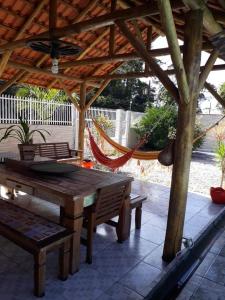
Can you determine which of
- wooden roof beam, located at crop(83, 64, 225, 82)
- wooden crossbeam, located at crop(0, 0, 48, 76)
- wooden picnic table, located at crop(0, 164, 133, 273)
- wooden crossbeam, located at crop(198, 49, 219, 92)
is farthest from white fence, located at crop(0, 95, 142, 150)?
wooden crossbeam, located at crop(198, 49, 219, 92)

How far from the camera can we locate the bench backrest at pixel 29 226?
5.68 feet

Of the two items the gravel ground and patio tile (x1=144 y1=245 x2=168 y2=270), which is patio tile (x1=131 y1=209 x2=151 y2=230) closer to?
patio tile (x1=144 y1=245 x2=168 y2=270)

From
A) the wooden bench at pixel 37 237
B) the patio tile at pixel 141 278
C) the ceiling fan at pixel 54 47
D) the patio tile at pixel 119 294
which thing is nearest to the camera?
the wooden bench at pixel 37 237

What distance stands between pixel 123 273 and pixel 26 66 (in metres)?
3.76

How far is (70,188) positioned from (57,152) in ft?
9.69

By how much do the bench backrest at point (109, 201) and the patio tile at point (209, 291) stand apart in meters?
0.86

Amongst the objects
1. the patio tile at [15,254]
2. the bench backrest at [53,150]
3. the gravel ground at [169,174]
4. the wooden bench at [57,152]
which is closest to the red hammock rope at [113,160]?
the wooden bench at [57,152]

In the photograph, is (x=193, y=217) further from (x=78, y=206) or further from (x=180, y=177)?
(x=78, y=206)

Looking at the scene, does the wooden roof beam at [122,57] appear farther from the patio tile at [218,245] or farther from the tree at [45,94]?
the tree at [45,94]

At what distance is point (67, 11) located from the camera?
12.6 feet

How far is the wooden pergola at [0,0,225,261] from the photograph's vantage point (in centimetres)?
200

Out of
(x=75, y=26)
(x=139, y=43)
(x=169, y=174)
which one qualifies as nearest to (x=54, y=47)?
(x=75, y=26)

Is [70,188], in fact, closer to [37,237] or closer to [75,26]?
[37,237]

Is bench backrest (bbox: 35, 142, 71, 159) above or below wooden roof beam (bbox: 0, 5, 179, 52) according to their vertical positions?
below
